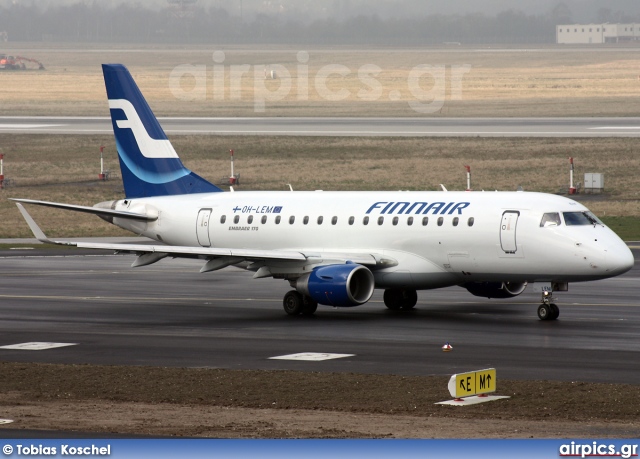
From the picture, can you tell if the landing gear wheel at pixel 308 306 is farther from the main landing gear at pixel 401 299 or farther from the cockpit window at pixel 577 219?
the cockpit window at pixel 577 219

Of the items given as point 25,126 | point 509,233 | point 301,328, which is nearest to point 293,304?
point 301,328

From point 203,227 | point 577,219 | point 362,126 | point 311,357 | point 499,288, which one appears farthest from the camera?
point 362,126

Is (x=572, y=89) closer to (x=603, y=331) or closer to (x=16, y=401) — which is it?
(x=603, y=331)

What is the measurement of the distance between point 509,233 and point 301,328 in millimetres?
6766

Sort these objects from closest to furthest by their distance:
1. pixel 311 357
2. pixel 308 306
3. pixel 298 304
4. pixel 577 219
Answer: pixel 311 357 < pixel 577 219 < pixel 298 304 < pixel 308 306

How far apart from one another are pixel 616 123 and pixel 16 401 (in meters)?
94.8

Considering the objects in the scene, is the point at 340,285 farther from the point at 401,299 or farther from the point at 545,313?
the point at 545,313

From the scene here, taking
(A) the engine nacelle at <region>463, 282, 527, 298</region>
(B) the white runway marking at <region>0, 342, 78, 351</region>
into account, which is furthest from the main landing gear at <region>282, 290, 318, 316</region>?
(B) the white runway marking at <region>0, 342, 78, 351</region>

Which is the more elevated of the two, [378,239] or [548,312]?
[378,239]

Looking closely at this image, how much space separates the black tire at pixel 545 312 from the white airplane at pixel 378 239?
3cm

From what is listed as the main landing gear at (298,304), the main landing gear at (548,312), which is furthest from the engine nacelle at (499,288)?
the main landing gear at (298,304)

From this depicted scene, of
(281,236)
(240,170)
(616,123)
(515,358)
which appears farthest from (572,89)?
(515,358)

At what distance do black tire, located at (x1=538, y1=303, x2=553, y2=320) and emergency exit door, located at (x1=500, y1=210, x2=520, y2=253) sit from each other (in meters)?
1.88

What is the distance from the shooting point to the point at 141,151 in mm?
46156
